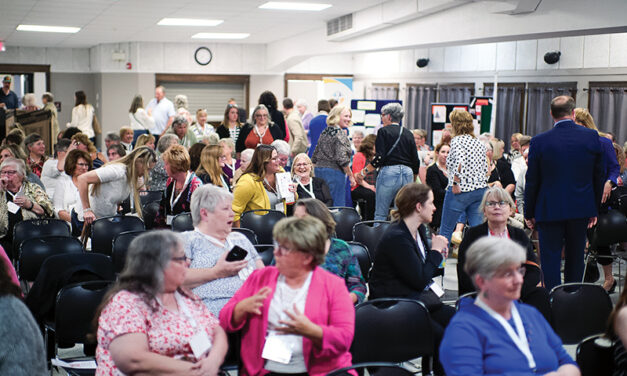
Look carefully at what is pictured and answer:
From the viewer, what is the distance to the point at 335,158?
784 cm

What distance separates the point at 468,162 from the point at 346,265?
3.33 meters

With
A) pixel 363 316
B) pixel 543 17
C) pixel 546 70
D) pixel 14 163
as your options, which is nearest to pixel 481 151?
pixel 543 17

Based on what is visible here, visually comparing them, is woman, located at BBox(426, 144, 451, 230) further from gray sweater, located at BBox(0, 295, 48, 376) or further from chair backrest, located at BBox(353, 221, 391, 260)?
gray sweater, located at BBox(0, 295, 48, 376)

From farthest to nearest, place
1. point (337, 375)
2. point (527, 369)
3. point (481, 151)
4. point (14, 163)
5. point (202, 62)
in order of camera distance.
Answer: point (202, 62) → point (481, 151) → point (14, 163) → point (337, 375) → point (527, 369)

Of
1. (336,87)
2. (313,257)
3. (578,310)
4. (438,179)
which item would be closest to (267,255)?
(313,257)

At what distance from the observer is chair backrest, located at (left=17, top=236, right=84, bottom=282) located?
4.65 meters

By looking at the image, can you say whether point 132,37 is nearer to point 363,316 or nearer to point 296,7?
point 296,7

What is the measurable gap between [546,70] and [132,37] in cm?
879

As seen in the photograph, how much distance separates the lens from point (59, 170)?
7.45 metres

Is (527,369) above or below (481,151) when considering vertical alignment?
below

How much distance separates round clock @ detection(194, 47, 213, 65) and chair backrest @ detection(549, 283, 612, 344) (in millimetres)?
14458

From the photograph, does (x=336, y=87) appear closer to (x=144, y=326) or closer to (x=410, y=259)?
(x=410, y=259)

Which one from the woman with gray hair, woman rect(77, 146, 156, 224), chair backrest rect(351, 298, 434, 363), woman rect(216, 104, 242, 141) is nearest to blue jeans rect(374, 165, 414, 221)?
the woman with gray hair

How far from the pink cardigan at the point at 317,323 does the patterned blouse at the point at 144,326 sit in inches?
8.6
